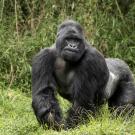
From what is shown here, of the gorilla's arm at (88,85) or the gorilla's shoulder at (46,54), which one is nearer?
the gorilla's arm at (88,85)

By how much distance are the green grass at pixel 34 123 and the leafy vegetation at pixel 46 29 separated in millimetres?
527

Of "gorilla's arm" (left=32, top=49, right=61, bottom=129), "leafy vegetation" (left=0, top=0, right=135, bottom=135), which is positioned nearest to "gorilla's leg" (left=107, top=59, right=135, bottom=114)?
"gorilla's arm" (left=32, top=49, right=61, bottom=129)

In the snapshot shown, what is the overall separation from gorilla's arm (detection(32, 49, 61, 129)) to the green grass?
5.3 inches

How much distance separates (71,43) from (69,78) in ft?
1.18

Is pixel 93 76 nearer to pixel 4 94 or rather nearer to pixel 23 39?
pixel 4 94

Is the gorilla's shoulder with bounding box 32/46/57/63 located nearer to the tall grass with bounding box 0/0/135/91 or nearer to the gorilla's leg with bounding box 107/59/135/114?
the gorilla's leg with bounding box 107/59/135/114

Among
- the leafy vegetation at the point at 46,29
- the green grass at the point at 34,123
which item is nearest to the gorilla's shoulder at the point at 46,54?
the green grass at the point at 34,123

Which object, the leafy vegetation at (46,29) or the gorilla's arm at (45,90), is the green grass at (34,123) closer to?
the gorilla's arm at (45,90)

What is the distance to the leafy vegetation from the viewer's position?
7.06 m

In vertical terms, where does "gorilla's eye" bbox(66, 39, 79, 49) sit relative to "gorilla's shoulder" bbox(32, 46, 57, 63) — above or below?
above

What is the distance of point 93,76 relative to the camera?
513 centimetres

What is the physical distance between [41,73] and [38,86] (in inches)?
4.8

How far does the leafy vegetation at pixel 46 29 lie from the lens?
7.06m

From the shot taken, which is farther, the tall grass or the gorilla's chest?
the tall grass
